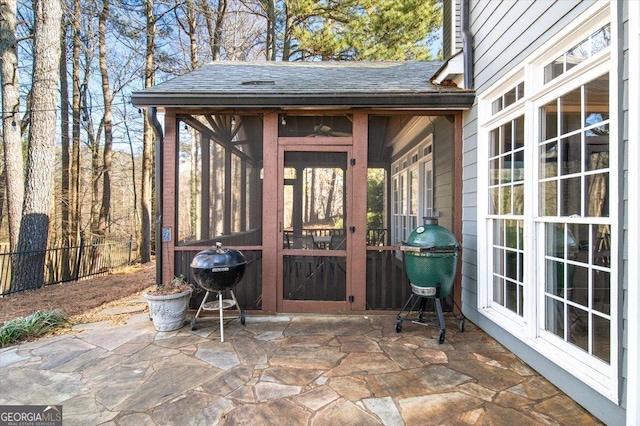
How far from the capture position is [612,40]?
6.14 feet

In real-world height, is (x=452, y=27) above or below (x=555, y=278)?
above

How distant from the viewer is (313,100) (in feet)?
12.2

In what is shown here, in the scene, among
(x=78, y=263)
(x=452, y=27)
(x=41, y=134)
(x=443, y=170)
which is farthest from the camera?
(x=78, y=263)

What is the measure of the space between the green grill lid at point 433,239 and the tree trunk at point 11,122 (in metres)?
7.75

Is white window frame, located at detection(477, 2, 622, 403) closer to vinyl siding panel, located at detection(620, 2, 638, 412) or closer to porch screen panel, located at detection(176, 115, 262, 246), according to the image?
vinyl siding panel, located at detection(620, 2, 638, 412)

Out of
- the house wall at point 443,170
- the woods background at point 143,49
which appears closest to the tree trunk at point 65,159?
the woods background at point 143,49

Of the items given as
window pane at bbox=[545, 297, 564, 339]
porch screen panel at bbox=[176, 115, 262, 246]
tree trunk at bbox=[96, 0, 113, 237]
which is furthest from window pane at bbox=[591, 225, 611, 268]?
tree trunk at bbox=[96, 0, 113, 237]

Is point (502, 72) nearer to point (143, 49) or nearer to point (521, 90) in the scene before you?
point (521, 90)

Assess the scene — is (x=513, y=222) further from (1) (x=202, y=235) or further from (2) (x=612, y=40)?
(1) (x=202, y=235)

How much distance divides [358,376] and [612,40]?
272cm

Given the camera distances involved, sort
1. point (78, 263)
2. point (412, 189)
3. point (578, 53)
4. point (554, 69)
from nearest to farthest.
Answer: point (578, 53) < point (554, 69) < point (412, 189) < point (78, 263)

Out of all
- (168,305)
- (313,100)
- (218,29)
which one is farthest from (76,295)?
(218,29)

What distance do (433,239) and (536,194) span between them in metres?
0.96

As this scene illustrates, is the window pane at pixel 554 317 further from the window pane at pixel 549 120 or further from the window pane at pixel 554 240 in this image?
the window pane at pixel 549 120
